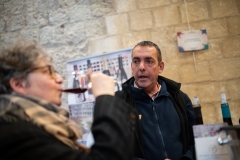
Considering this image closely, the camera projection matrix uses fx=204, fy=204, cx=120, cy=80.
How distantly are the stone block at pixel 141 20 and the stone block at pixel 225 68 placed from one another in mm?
711

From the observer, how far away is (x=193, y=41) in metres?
1.91

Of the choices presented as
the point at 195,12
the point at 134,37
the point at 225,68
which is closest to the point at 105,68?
the point at 134,37

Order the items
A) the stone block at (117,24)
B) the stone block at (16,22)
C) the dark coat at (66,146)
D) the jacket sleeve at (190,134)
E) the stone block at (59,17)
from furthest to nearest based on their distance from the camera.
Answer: the stone block at (16,22), the stone block at (59,17), the stone block at (117,24), the jacket sleeve at (190,134), the dark coat at (66,146)

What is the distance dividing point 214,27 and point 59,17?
5.20 ft

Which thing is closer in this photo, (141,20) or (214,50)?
(214,50)

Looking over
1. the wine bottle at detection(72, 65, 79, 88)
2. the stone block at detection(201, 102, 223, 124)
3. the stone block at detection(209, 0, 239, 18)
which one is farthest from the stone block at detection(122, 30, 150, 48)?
the stone block at detection(201, 102, 223, 124)

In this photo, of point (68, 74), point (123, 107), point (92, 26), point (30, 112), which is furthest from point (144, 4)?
point (30, 112)

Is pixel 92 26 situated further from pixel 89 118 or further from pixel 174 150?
pixel 174 150

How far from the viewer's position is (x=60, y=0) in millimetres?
2219

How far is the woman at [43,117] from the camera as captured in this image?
64 cm

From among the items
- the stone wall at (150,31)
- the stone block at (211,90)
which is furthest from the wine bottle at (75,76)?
the stone block at (211,90)

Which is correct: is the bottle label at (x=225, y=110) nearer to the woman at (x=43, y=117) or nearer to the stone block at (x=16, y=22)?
the woman at (x=43, y=117)

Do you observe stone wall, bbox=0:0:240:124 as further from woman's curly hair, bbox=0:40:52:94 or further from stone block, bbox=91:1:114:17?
woman's curly hair, bbox=0:40:52:94

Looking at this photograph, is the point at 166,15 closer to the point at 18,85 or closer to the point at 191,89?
the point at 191,89
